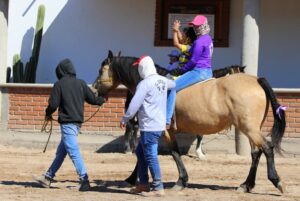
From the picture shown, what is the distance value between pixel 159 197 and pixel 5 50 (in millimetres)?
7081

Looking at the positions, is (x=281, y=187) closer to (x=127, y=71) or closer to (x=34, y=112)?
(x=127, y=71)

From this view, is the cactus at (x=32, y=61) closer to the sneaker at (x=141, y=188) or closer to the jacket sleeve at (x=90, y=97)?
the jacket sleeve at (x=90, y=97)

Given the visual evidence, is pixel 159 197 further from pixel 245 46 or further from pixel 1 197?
pixel 245 46

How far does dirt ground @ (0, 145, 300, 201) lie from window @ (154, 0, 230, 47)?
9.81ft

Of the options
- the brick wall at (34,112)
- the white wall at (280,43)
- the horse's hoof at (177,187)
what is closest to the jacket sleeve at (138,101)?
the horse's hoof at (177,187)

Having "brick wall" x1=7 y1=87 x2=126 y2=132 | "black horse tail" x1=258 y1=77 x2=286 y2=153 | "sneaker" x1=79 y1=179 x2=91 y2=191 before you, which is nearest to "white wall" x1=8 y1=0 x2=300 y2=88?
"brick wall" x1=7 y1=87 x2=126 y2=132

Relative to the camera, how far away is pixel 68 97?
9891 millimetres

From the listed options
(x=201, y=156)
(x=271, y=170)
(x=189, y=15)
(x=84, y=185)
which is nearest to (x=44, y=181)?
(x=84, y=185)

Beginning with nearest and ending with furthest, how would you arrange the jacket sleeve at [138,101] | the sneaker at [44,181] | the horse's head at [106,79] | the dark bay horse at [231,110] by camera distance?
the jacket sleeve at [138,101], the dark bay horse at [231,110], the sneaker at [44,181], the horse's head at [106,79]

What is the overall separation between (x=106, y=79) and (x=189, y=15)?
540 centimetres

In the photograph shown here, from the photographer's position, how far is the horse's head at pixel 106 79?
10.7 meters

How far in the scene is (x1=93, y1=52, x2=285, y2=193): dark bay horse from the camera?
9.73 meters

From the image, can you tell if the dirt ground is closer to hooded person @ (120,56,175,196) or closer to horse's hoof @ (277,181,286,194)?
horse's hoof @ (277,181,286,194)

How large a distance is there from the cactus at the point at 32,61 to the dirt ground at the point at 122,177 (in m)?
1.69
